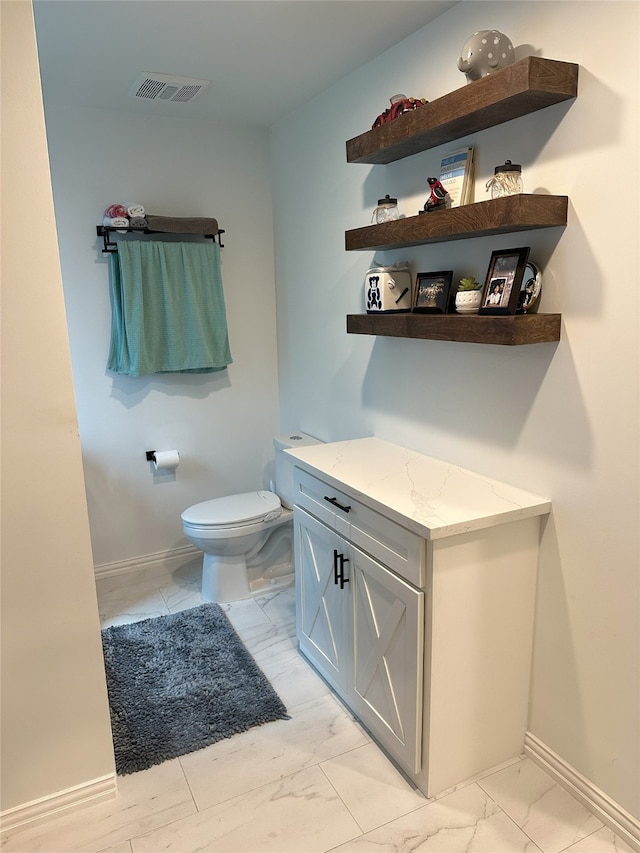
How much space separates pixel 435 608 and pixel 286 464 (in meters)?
1.59

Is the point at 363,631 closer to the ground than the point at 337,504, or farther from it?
closer to the ground

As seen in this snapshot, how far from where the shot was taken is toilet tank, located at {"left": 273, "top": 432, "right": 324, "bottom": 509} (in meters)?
3.13

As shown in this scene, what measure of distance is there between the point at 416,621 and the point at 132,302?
2.14 m

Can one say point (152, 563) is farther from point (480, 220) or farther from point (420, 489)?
point (480, 220)

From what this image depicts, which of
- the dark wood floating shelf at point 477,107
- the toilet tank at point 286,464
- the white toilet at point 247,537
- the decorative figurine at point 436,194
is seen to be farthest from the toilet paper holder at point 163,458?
the decorative figurine at point 436,194

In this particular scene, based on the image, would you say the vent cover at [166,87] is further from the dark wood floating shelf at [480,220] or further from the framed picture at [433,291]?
the framed picture at [433,291]

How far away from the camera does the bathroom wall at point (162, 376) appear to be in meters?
3.00

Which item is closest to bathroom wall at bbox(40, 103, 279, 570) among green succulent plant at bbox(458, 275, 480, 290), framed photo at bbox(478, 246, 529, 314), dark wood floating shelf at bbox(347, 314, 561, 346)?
dark wood floating shelf at bbox(347, 314, 561, 346)

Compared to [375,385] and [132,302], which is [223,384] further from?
[375,385]

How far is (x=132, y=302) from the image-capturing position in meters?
3.07

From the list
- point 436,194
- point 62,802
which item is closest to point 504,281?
point 436,194

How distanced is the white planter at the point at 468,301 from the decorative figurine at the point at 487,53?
1.93 feet

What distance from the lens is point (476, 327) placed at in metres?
1.77

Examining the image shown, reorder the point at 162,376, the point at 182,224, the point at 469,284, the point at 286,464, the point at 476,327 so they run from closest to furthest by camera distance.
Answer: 1. the point at 476,327
2. the point at 469,284
3. the point at 182,224
4. the point at 286,464
5. the point at 162,376
